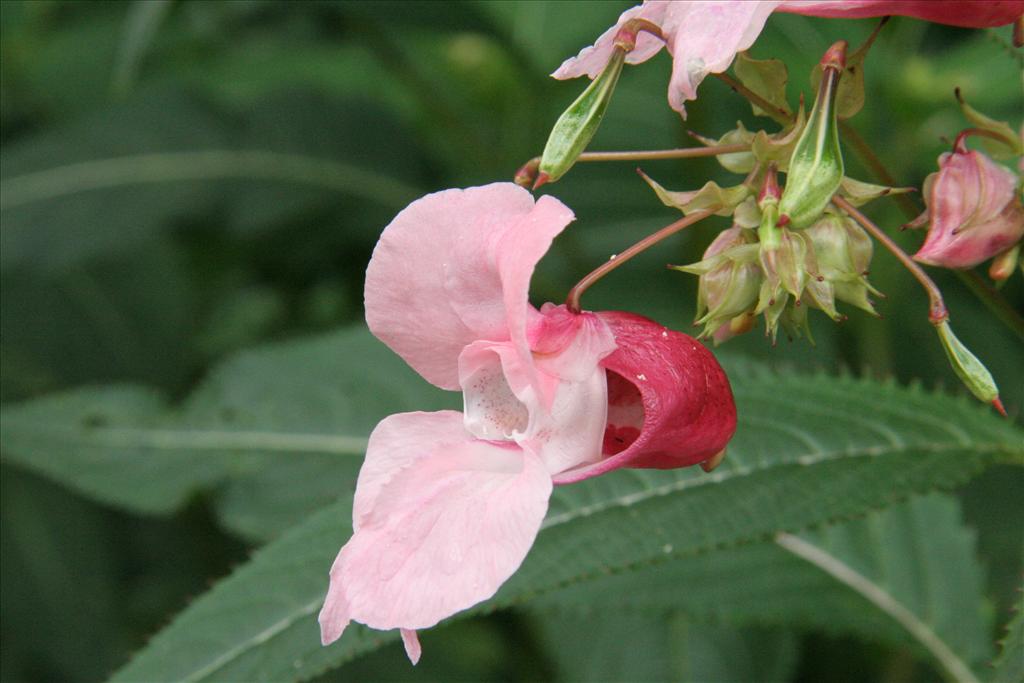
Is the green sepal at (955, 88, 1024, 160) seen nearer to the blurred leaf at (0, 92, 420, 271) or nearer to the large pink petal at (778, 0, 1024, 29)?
the large pink petal at (778, 0, 1024, 29)

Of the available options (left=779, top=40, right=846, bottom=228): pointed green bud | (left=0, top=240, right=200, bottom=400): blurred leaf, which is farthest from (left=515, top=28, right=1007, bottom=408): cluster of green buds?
(left=0, top=240, right=200, bottom=400): blurred leaf

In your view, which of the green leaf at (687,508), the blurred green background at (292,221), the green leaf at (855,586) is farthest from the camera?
the blurred green background at (292,221)

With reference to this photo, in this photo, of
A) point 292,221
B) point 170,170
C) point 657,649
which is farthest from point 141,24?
point 657,649

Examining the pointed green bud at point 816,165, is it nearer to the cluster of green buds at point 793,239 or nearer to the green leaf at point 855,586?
the cluster of green buds at point 793,239

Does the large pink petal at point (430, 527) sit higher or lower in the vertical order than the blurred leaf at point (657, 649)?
higher

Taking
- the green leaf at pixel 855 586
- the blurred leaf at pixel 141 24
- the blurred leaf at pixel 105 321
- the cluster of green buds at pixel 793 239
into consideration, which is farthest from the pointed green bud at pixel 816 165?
the blurred leaf at pixel 105 321

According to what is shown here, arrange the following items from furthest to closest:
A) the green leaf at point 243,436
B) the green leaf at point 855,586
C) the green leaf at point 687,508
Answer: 1. the green leaf at point 243,436
2. the green leaf at point 855,586
3. the green leaf at point 687,508

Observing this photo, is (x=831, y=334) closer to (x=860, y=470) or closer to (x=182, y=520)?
(x=860, y=470)
